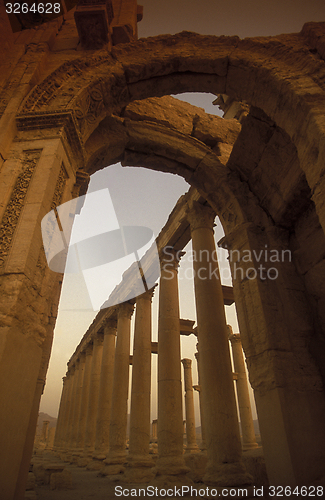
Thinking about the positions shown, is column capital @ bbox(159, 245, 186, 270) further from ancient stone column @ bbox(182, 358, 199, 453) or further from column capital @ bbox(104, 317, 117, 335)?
ancient stone column @ bbox(182, 358, 199, 453)

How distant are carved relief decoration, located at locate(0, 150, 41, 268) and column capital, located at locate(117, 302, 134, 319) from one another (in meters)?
12.9

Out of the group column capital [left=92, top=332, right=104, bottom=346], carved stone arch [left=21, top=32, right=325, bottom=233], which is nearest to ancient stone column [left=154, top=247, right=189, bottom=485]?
carved stone arch [left=21, top=32, right=325, bottom=233]

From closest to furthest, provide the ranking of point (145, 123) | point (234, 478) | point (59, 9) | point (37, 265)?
point (37, 265) → point (234, 478) → point (59, 9) → point (145, 123)

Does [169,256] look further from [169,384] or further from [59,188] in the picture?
[59,188]

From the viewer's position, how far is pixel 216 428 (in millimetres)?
6605

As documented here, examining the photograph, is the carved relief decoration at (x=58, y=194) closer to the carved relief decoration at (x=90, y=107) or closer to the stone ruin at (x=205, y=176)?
the stone ruin at (x=205, y=176)

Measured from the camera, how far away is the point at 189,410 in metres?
22.7

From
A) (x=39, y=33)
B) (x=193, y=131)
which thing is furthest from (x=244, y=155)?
(x=39, y=33)

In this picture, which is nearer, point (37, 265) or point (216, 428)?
point (37, 265)

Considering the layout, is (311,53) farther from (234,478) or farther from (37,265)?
(234,478)

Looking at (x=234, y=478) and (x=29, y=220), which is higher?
(x=29, y=220)

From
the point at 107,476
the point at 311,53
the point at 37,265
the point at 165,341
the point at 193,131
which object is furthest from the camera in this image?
the point at 107,476

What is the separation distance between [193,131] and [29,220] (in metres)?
6.15

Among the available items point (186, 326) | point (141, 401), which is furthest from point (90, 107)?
point (186, 326)
